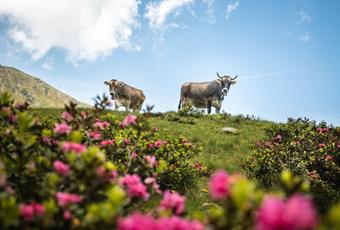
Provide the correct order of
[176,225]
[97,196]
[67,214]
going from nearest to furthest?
[176,225], [67,214], [97,196]

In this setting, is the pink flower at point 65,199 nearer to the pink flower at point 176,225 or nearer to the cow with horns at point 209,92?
the pink flower at point 176,225

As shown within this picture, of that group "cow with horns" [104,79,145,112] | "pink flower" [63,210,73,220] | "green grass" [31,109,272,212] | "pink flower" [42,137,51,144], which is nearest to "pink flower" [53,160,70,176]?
"pink flower" [63,210,73,220]

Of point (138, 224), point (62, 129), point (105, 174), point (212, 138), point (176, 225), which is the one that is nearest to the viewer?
point (138, 224)

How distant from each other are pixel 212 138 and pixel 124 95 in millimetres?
15812

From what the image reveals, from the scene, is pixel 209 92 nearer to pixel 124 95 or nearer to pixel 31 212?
pixel 124 95

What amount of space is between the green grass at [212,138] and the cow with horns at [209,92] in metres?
6.66

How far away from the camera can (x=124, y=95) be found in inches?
1099

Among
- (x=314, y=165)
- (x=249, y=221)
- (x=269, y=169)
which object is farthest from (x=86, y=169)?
(x=314, y=165)

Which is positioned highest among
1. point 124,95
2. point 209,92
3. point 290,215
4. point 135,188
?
point 209,92

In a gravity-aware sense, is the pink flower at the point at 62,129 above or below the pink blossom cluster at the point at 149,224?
above

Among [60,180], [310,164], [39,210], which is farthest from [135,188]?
[310,164]

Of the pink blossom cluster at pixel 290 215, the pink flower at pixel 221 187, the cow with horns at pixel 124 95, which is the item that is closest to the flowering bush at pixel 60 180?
the pink flower at pixel 221 187

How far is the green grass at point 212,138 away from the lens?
317 inches

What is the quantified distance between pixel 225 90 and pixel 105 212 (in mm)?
24351
